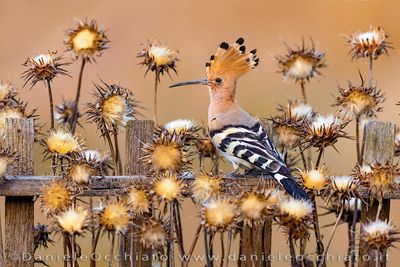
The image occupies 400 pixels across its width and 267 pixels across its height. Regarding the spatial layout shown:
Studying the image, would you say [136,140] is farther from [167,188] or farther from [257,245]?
[257,245]

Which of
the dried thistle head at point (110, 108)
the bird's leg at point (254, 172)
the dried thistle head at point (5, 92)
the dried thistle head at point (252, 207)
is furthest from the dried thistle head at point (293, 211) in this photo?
the dried thistle head at point (5, 92)

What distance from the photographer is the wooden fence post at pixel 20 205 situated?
18.2 feet

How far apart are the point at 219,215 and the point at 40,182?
3.21ft

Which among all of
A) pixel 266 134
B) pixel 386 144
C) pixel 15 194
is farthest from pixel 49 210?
pixel 386 144

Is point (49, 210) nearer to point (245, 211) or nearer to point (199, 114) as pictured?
point (245, 211)

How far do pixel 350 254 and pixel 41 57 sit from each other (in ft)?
6.11

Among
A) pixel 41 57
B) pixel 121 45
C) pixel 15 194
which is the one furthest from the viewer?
pixel 121 45

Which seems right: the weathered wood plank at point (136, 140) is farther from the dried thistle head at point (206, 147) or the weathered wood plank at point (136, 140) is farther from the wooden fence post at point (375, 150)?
the wooden fence post at point (375, 150)

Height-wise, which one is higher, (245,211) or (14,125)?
(14,125)

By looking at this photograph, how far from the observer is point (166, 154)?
5.29 meters

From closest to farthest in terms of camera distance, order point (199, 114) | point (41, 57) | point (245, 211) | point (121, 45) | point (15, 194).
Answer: point (245, 211), point (15, 194), point (41, 57), point (199, 114), point (121, 45)

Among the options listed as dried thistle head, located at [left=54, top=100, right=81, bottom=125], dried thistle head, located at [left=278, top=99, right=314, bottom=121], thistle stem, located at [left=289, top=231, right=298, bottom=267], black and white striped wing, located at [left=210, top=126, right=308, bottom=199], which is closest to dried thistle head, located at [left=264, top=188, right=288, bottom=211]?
thistle stem, located at [left=289, top=231, right=298, bottom=267]

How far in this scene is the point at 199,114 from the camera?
34.6ft

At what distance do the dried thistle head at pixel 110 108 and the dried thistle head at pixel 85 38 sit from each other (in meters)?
0.28
